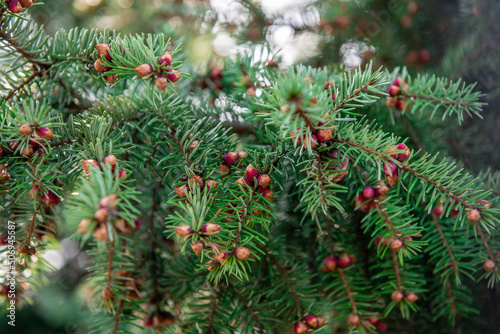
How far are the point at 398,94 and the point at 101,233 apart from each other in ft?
1.42

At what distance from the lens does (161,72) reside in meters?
0.39

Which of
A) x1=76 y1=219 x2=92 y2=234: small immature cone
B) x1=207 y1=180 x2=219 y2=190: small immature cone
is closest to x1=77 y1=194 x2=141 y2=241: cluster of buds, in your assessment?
x1=76 y1=219 x2=92 y2=234: small immature cone

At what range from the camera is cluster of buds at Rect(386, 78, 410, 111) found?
50 cm

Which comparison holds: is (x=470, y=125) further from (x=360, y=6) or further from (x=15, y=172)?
(x=15, y=172)

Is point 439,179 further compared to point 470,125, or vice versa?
point 470,125

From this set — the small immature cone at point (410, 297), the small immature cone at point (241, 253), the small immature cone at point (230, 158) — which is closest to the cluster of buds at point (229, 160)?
the small immature cone at point (230, 158)

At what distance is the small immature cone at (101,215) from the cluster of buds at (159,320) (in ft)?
1.11

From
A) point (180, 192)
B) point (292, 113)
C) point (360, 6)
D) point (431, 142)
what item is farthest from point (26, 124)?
point (360, 6)

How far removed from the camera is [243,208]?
383 millimetres

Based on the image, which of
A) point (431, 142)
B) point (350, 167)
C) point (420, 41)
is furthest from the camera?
point (420, 41)

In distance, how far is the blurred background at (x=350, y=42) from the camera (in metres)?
0.73

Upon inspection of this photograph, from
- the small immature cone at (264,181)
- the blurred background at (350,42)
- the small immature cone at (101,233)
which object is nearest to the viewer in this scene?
the small immature cone at (101,233)

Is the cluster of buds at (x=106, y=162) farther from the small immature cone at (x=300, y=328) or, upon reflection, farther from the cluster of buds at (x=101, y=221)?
the small immature cone at (x=300, y=328)

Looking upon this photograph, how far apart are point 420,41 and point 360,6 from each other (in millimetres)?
188
